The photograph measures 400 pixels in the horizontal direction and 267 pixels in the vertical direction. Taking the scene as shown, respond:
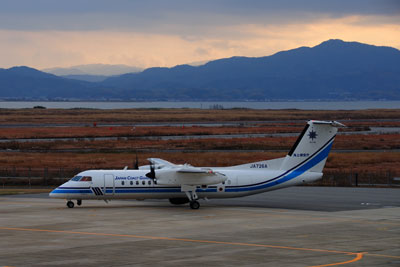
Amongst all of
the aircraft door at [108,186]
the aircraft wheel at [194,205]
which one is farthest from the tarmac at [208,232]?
the aircraft door at [108,186]

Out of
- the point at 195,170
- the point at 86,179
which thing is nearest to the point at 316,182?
the point at 195,170

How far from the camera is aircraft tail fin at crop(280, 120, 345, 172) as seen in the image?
1658 inches

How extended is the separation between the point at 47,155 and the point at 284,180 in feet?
151

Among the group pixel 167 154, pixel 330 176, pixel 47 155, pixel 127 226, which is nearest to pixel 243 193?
pixel 127 226

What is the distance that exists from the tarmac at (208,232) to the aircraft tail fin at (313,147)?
2837 millimetres

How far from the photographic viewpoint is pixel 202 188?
135 feet

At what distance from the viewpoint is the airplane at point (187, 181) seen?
40.9 m

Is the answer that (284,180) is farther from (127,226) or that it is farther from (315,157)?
(127,226)

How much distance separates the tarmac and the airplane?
1.06 meters

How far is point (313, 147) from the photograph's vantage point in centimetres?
4262

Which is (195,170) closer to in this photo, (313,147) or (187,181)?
(187,181)

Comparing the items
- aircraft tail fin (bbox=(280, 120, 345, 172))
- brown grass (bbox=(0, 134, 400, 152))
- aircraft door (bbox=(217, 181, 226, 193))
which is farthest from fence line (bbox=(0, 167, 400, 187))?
brown grass (bbox=(0, 134, 400, 152))

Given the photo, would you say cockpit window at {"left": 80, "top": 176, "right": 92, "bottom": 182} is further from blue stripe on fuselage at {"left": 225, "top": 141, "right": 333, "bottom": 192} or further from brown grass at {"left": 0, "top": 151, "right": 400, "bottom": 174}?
brown grass at {"left": 0, "top": 151, "right": 400, "bottom": 174}

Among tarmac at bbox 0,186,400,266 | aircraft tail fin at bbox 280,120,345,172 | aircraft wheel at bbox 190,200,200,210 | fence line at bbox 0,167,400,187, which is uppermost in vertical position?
aircraft tail fin at bbox 280,120,345,172
